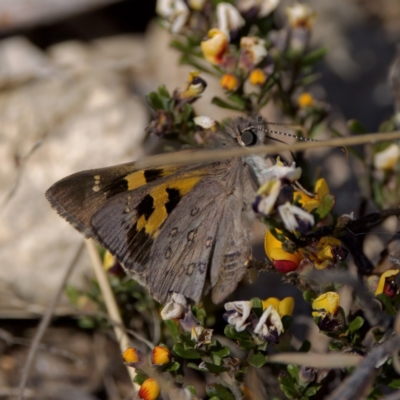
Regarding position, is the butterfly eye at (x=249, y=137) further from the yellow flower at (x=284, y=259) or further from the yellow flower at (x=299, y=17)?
the yellow flower at (x=299, y=17)

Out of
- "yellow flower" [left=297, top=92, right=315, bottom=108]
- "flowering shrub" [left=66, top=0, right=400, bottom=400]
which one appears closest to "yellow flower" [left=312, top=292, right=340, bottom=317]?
"flowering shrub" [left=66, top=0, right=400, bottom=400]

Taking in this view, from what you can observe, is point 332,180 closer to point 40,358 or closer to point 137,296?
point 137,296

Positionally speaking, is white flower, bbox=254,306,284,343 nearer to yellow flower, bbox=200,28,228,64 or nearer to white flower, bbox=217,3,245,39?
yellow flower, bbox=200,28,228,64

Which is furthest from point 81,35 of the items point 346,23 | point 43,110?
point 346,23

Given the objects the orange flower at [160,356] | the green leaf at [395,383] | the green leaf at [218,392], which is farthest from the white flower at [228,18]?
the green leaf at [395,383]

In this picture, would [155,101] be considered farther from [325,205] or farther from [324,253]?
[324,253]

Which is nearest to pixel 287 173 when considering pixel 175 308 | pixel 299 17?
pixel 175 308
